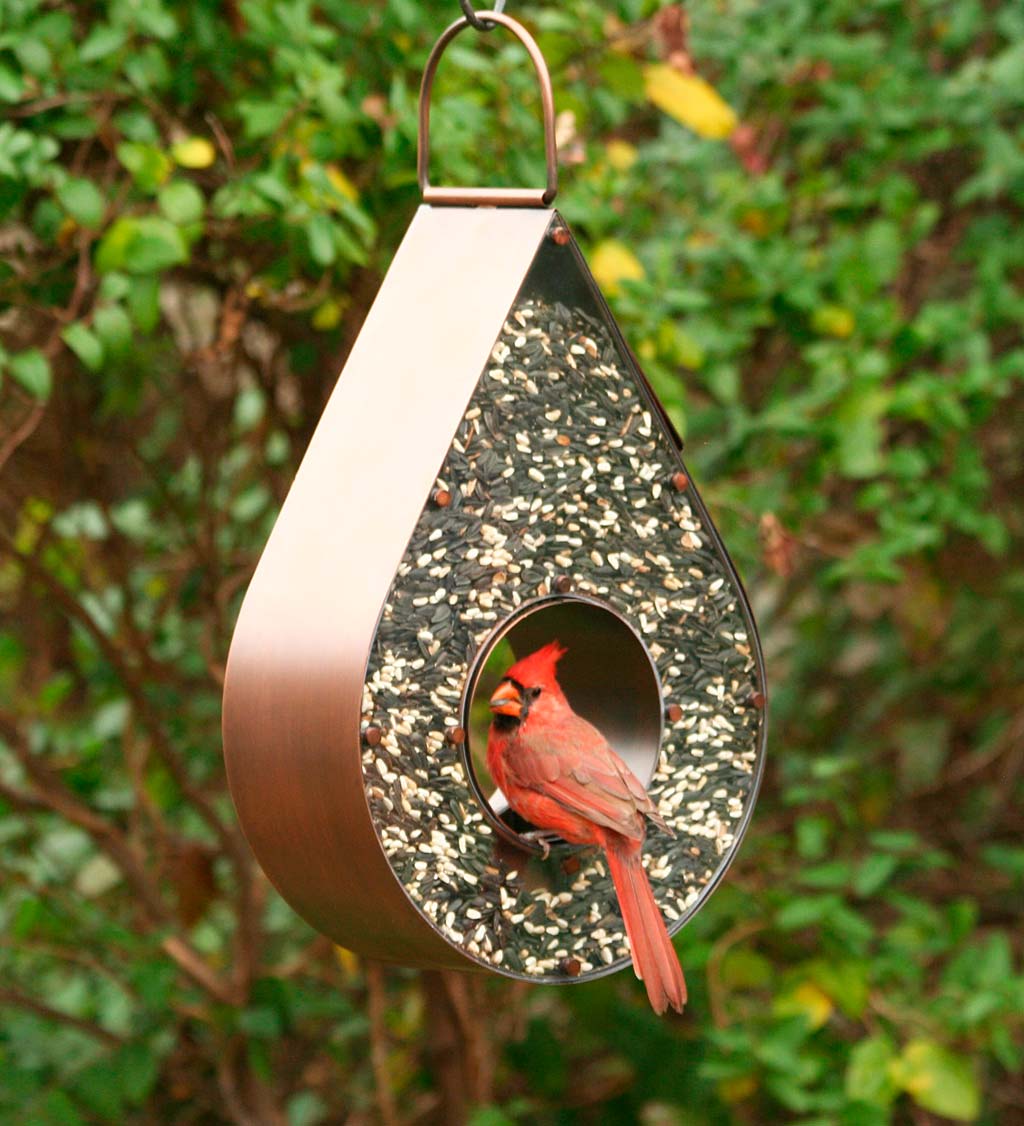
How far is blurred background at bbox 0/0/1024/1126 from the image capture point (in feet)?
9.29

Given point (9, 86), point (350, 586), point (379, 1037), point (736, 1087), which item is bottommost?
point (736, 1087)

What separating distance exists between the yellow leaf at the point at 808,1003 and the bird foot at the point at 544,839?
164 centimetres

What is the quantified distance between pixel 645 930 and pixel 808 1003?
1789 mm

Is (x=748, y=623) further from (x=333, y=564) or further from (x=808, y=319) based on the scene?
(x=808, y=319)

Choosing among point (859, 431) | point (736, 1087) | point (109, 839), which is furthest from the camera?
point (736, 1087)

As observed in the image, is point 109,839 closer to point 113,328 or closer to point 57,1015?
point 57,1015

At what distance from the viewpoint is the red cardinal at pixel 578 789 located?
2.01 m

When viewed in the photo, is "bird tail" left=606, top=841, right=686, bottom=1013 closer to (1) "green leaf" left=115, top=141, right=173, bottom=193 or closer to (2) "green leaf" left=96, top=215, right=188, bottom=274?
(2) "green leaf" left=96, top=215, right=188, bottom=274

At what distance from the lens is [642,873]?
2.06 metres

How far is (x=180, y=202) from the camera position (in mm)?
2594

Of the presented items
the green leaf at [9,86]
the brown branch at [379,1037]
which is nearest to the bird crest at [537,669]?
the green leaf at [9,86]

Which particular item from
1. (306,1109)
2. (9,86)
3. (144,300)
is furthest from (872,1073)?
(9,86)

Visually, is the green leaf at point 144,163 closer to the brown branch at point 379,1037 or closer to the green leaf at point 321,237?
the green leaf at point 321,237

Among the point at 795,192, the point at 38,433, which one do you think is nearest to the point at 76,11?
the point at 38,433
